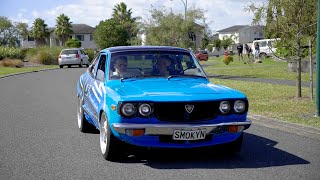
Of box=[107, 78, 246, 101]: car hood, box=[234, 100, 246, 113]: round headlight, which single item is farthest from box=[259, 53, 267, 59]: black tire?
box=[234, 100, 246, 113]: round headlight

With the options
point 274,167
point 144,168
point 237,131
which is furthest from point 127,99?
point 274,167

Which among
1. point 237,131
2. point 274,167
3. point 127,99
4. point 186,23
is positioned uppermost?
point 186,23

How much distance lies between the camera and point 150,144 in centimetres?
590

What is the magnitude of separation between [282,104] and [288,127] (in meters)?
3.16

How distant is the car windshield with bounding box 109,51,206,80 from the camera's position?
7184mm

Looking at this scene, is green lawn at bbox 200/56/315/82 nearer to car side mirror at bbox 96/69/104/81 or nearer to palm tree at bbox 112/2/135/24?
car side mirror at bbox 96/69/104/81

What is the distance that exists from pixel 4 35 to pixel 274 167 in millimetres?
95270

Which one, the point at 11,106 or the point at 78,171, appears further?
the point at 11,106

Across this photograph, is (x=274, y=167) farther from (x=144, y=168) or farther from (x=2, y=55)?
Result: (x=2, y=55)

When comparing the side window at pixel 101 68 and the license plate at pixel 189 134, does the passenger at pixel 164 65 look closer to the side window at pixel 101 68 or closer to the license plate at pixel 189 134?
the side window at pixel 101 68

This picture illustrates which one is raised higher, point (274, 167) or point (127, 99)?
point (127, 99)

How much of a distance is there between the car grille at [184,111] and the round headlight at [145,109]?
0.09 meters

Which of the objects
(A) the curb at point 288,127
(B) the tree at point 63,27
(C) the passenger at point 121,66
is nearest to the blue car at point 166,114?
(C) the passenger at point 121,66

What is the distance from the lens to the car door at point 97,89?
6715mm
